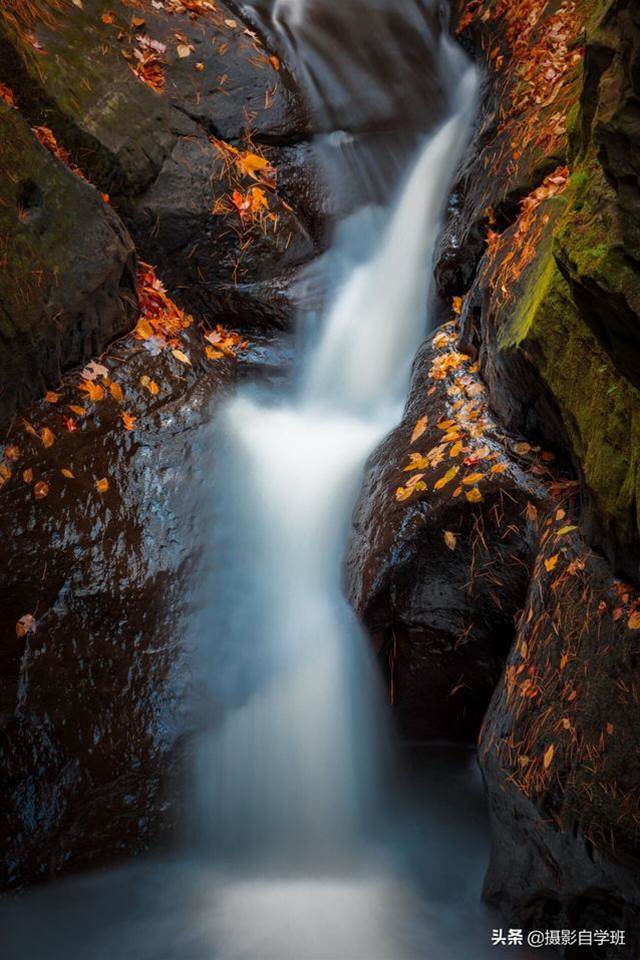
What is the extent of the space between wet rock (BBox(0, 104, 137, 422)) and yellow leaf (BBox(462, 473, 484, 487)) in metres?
2.48

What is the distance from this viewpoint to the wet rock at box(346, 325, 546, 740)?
3.76 m

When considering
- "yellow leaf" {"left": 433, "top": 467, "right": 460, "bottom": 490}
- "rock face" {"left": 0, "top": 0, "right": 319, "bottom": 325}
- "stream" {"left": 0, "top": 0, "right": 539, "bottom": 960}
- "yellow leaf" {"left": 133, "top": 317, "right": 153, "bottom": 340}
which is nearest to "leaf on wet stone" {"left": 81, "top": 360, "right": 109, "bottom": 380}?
Result: "yellow leaf" {"left": 133, "top": 317, "right": 153, "bottom": 340}

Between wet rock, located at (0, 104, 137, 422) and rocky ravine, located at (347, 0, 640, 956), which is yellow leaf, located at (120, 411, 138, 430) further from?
rocky ravine, located at (347, 0, 640, 956)

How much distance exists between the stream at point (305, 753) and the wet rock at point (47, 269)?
3.59 feet

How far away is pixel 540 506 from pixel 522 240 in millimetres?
1632

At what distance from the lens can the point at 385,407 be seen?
5375 mm

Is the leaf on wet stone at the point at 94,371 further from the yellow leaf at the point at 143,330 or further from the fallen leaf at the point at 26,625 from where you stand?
the fallen leaf at the point at 26,625

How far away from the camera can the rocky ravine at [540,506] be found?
2572mm

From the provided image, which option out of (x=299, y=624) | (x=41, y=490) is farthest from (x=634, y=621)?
(x=41, y=490)

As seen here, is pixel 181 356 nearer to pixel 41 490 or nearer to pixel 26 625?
pixel 41 490

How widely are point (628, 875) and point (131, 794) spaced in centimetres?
234

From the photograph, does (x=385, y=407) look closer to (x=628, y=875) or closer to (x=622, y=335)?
(x=622, y=335)

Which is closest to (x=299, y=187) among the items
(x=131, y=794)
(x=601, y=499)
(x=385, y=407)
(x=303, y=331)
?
(x=303, y=331)

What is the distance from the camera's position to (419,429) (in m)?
4.42
